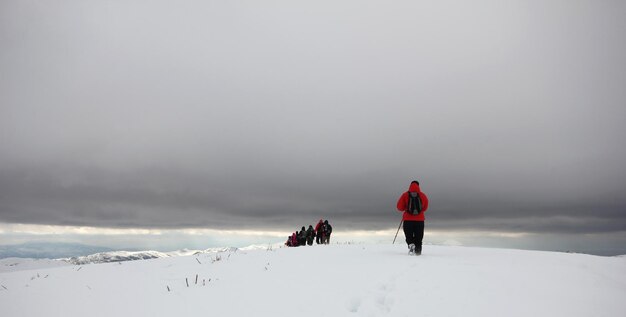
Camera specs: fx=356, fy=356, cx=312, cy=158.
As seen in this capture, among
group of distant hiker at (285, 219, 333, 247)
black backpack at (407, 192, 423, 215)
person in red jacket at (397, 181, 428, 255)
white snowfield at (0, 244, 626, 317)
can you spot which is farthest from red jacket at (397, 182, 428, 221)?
group of distant hiker at (285, 219, 333, 247)

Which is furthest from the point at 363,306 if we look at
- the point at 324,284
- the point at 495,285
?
the point at 495,285

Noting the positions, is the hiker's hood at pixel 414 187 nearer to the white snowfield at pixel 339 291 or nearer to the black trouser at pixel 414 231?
the black trouser at pixel 414 231

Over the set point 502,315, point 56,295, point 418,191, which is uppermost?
point 418,191

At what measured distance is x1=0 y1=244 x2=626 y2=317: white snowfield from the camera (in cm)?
620

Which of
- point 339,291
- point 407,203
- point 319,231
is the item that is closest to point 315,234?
point 319,231

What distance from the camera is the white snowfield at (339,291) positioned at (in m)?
6.20

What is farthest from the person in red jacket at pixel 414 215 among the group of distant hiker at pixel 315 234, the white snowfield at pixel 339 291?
the group of distant hiker at pixel 315 234

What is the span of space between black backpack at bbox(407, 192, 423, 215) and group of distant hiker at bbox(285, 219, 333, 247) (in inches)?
731

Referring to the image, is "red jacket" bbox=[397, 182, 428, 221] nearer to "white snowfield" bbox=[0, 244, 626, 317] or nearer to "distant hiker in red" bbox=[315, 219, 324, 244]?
"white snowfield" bbox=[0, 244, 626, 317]

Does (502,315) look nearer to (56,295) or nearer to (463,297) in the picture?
(463,297)

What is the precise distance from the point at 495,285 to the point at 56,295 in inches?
373

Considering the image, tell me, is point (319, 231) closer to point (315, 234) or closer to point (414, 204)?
point (315, 234)

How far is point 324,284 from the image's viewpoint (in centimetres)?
755

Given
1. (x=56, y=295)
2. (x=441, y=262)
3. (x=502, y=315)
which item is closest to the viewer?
(x=502, y=315)
